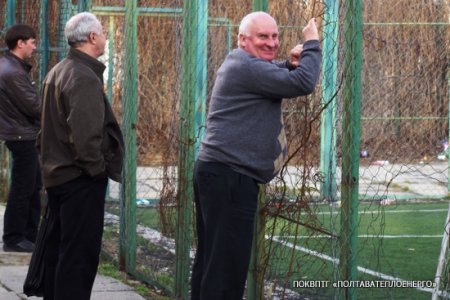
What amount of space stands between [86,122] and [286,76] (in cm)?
136

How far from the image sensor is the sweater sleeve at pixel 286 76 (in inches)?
199

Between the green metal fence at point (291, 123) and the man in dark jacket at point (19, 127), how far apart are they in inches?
30.8

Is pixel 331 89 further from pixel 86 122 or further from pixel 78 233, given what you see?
pixel 78 233

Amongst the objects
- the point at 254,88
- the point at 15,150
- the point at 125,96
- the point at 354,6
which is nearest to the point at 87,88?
the point at 254,88

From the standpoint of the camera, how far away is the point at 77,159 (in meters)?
5.95

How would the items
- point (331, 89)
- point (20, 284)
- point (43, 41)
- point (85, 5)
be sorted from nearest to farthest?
point (331, 89) → point (20, 284) → point (85, 5) → point (43, 41)

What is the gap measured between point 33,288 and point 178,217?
4.19ft

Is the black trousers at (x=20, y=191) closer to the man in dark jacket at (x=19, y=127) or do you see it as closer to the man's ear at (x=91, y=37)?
the man in dark jacket at (x=19, y=127)

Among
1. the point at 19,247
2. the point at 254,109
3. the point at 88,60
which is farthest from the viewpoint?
the point at 19,247

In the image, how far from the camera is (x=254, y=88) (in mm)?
5172

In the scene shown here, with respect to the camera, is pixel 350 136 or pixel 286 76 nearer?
pixel 286 76

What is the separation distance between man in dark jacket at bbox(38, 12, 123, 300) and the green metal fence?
0.96 metres

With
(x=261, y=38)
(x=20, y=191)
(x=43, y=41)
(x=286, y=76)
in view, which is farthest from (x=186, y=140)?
(x=43, y=41)

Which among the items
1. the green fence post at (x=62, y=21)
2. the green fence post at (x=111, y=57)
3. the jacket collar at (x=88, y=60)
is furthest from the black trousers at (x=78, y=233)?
the green fence post at (x=111, y=57)
